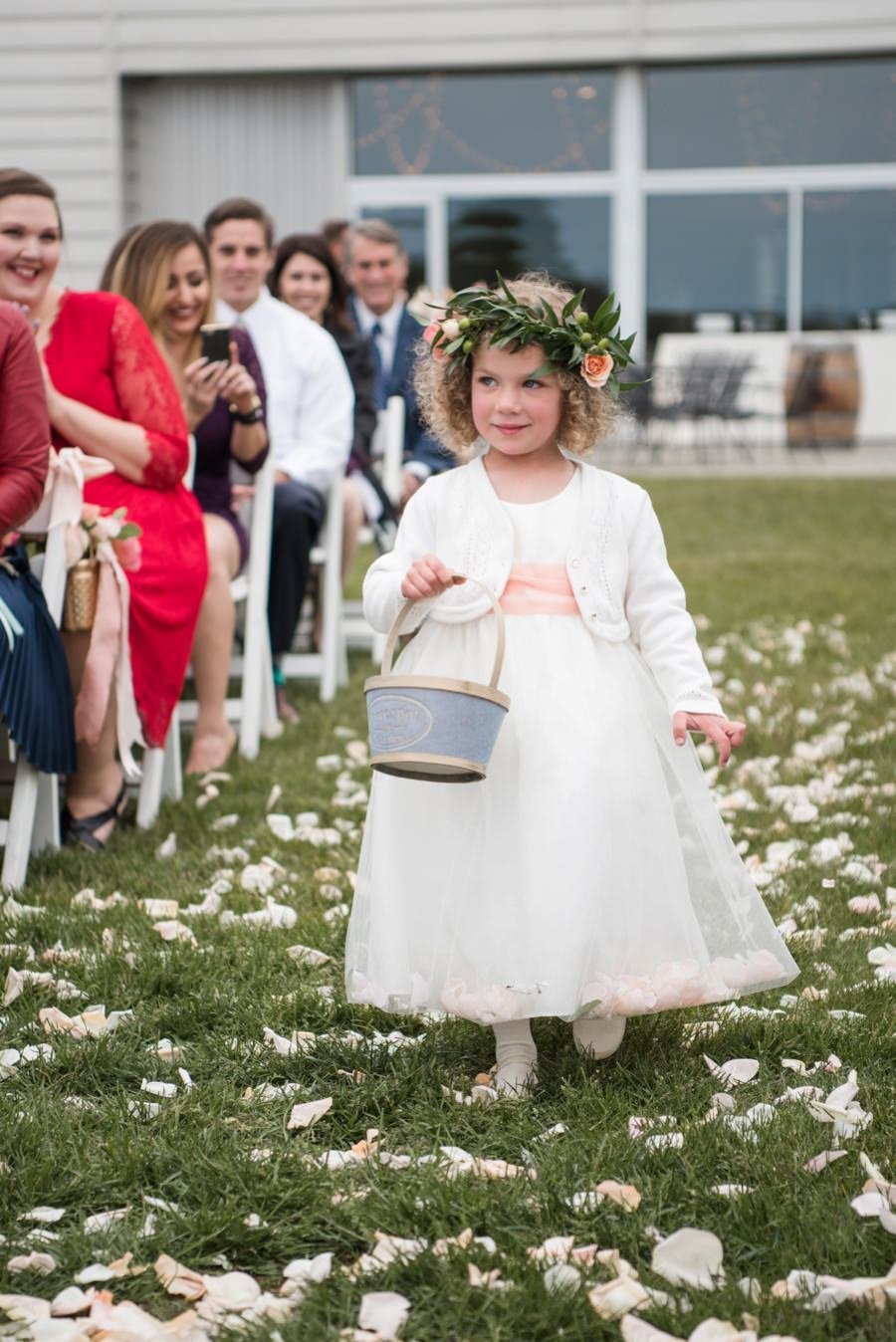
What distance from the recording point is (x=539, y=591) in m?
3.07

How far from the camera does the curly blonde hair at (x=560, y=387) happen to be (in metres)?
3.17

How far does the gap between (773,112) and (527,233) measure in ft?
9.21

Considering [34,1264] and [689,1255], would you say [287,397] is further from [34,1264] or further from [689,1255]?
[689,1255]

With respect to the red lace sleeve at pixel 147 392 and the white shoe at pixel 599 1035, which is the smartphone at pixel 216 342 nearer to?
the red lace sleeve at pixel 147 392

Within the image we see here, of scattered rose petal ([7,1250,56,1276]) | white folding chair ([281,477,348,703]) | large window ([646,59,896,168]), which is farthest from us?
large window ([646,59,896,168])

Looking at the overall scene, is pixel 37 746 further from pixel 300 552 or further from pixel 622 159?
pixel 622 159

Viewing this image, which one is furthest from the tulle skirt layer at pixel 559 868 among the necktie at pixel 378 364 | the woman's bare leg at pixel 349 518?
the necktie at pixel 378 364

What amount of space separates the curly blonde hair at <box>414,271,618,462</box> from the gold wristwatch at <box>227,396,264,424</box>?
2686mm

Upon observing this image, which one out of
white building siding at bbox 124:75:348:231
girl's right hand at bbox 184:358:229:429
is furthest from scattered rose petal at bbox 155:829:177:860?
white building siding at bbox 124:75:348:231

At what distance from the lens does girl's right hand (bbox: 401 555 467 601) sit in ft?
9.51

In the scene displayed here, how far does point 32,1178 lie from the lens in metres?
2.67

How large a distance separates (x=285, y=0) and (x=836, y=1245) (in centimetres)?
1651

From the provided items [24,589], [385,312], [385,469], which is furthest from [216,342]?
[385,312]

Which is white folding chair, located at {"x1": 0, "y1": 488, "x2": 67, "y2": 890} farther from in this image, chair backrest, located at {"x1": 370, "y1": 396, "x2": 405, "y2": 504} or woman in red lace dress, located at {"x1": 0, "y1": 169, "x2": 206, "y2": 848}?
chair backrest, located at {"x1": 370, "y1": 396, "x2": 405, "y2": 504}
